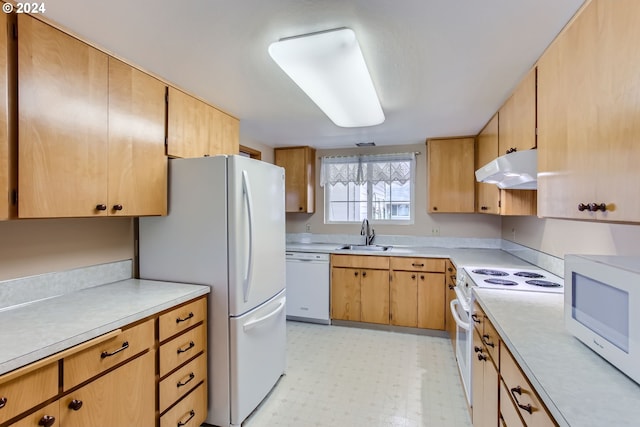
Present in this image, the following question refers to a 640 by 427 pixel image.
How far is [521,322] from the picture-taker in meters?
1.29

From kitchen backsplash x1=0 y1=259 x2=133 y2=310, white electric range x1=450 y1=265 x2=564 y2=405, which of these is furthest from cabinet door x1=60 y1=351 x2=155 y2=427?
white electric range x1=450 y1=265 x2=564 y2=405

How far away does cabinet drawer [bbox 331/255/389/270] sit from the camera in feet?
11.1

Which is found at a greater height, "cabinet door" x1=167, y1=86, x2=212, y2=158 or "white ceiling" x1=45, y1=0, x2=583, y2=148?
"white ceiling" x1=45, y1=0, x2=583, y2=148

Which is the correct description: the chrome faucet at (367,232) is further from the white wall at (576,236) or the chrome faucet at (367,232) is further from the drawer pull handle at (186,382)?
the drawer pull handle at (186,382)

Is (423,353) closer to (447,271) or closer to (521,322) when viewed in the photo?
(447,271)

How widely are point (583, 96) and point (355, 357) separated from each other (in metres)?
2.52

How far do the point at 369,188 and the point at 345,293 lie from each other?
1.50 meters

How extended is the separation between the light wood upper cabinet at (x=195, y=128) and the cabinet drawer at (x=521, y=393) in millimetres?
2186

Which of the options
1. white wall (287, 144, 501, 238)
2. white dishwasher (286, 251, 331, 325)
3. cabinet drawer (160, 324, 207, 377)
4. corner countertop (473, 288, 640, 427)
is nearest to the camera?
corner countertop (473, 288, 640, 427)

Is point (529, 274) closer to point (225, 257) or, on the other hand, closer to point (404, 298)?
point (404, 298)

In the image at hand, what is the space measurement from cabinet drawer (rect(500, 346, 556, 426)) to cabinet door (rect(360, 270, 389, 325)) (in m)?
2.16

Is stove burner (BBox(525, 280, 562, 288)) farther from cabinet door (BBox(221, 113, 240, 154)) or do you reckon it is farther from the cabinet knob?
cabinet door (BBox(221, 113, 240, 154))

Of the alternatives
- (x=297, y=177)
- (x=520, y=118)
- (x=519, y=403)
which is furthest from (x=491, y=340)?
(x=297, y=177)

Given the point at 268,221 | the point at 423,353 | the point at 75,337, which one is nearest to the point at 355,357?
the point at 423,353
